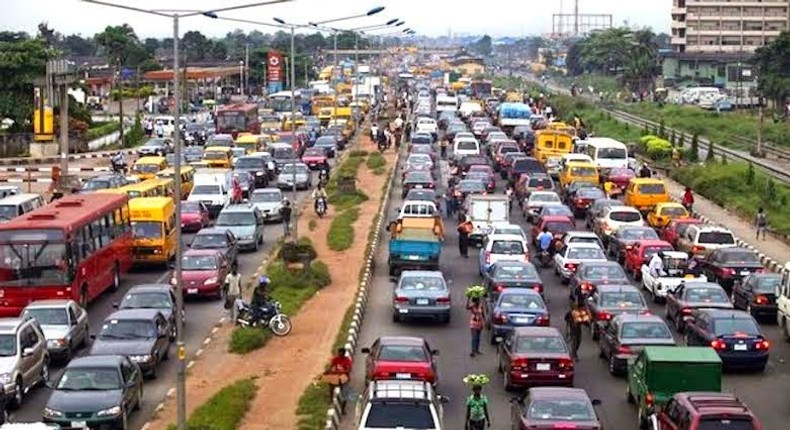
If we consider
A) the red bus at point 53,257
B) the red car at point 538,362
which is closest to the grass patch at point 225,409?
the red car at point 538,362

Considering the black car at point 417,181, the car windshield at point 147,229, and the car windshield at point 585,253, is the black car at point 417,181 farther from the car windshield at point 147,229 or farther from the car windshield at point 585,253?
the car windshield at point 585,253

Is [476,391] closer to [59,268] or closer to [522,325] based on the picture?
[522,325]

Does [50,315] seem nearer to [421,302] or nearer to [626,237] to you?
[421,302]

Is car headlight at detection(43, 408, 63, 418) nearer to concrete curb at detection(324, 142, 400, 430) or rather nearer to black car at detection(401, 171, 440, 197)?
concrete curb at detection(324, 142, 400, 430)

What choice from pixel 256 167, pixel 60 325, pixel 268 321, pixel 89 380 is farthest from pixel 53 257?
pixel 256 167

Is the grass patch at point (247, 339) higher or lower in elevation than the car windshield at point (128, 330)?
lower

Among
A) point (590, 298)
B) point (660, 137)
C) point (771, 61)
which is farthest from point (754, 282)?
point (771, 61)
